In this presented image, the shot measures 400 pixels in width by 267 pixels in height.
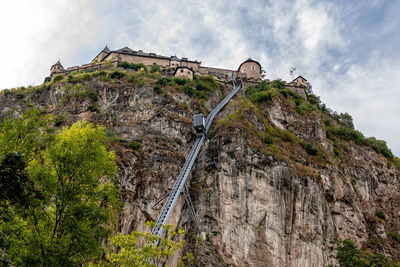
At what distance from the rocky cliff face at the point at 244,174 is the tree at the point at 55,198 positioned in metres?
15.0

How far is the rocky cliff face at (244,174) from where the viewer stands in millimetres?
32156

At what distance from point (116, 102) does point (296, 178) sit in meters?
20.9

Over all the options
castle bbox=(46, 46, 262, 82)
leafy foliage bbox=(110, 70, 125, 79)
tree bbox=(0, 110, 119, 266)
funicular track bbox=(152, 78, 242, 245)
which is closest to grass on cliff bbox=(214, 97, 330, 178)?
funicular track bbox=(152, 78, 242, 245)

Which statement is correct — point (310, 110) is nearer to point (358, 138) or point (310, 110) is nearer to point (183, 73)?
point (358, 138)

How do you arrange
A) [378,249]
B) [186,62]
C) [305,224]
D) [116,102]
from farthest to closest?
[186,62], [116,102], [378,249], [305,224]

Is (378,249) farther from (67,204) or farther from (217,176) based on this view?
(67,204)

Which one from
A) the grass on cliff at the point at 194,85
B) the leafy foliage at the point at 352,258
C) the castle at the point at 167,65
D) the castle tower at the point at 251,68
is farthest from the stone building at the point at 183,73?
the leafy foliage at the point at 352,258

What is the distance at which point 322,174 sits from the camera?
40.2m

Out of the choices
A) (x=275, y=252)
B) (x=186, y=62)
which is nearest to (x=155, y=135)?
(x=275, y=252)

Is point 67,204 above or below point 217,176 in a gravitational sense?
below

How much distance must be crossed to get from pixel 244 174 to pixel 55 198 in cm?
2323

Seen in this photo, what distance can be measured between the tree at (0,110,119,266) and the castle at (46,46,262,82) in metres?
38.2

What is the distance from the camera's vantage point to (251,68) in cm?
6594

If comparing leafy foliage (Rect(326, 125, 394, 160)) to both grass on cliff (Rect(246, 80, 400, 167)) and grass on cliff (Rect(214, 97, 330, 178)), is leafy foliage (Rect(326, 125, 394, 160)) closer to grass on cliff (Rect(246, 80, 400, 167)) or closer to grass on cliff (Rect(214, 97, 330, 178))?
grass on cliff (Rect(246, 80, 400, 167))
